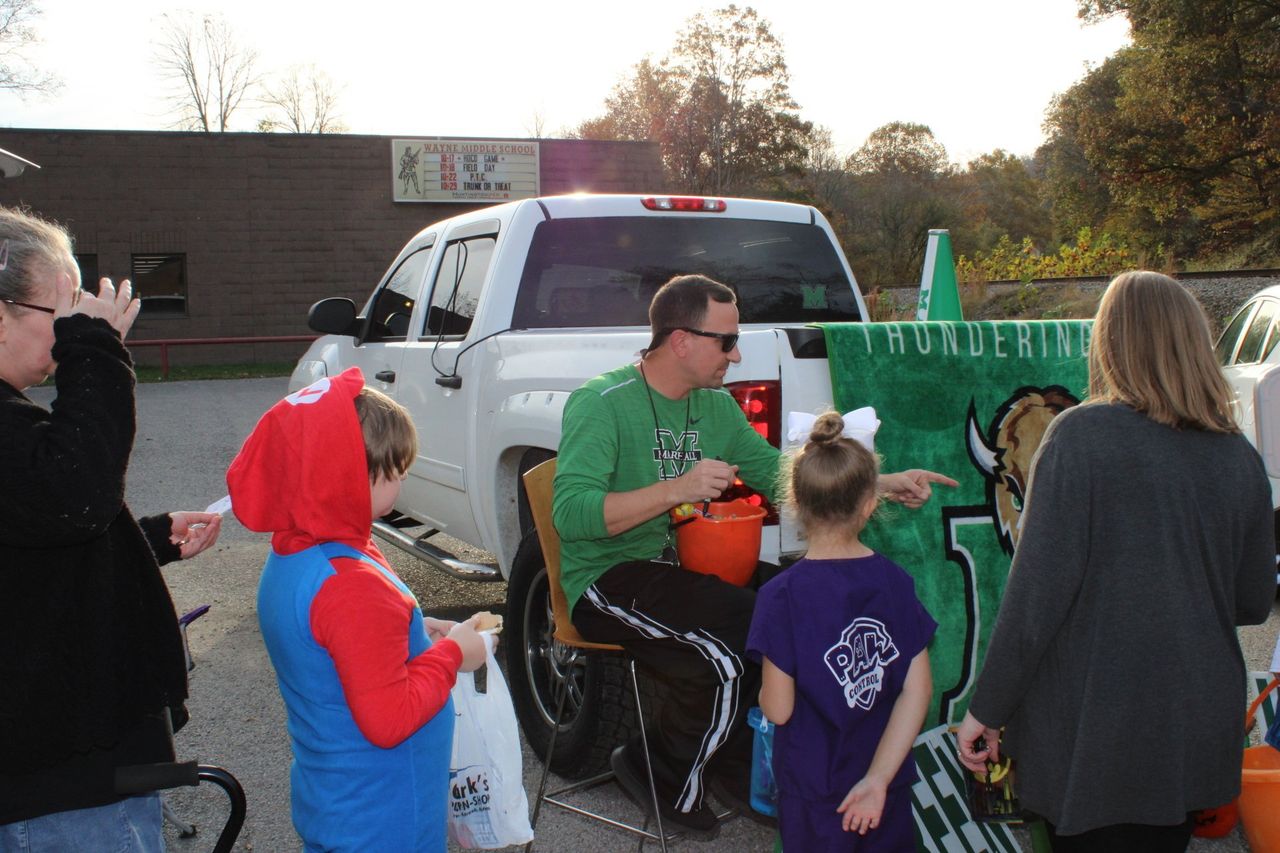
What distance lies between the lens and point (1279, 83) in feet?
83.7

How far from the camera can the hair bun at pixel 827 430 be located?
272 cm

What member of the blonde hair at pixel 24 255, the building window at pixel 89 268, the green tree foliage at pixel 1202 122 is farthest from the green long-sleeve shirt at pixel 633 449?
the green tree foliage at pixel 1202 122

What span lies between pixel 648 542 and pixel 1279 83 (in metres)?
27.7

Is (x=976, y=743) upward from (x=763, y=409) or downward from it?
downward

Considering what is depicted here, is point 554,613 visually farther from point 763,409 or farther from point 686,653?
point 763,409

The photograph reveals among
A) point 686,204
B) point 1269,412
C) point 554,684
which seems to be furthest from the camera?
point 1269,412

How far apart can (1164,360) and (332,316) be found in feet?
15.9

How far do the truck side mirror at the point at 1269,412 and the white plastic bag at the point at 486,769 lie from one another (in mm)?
5195

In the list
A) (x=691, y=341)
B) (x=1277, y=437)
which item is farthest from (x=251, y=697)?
(x=1277, y=437)

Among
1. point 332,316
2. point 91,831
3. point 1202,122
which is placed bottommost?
point 91,831

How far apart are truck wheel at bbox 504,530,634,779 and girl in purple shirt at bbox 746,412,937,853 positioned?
48.8 inches

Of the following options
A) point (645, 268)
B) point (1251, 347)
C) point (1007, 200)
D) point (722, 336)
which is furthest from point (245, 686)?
point (1007, 200)

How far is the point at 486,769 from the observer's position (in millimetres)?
2584

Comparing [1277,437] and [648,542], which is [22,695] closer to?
[648,542]
